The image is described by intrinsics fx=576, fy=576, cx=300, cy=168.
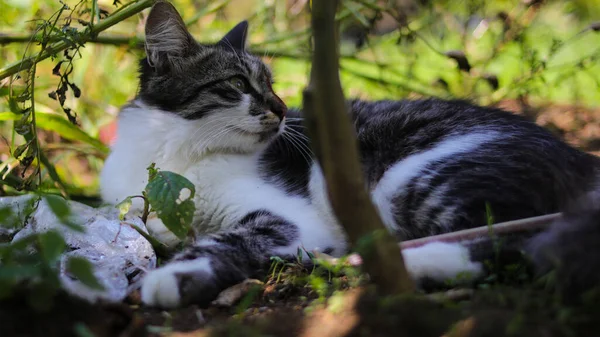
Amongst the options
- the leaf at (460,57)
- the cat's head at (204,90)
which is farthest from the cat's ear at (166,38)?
the leaf at (460,57)

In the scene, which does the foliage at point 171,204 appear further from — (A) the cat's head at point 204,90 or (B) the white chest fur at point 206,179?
(A) the cat's head at point 204,90

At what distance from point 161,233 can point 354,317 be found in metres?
1.25

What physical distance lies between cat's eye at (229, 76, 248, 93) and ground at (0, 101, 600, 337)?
111 cm

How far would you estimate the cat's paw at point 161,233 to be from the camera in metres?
2.39

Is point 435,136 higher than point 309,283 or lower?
higher

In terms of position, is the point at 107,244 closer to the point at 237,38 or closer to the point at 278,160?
the point at 278,160

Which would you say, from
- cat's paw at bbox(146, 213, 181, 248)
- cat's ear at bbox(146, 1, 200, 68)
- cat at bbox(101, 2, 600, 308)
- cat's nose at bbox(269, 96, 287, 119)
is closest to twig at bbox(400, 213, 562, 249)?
cat at bbox(101, 2, 600, 308)

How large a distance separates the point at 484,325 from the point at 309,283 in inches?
27.3

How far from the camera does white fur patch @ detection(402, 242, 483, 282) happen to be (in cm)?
174

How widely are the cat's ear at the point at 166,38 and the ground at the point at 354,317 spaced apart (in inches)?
47.1

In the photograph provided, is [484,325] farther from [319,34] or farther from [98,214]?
[98,214]

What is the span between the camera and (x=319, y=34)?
1235 mm

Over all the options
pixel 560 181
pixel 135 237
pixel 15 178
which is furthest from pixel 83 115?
pixel 560 181

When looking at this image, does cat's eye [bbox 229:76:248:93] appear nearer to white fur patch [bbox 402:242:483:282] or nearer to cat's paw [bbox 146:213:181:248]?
cat's paw [bbox 146:213:181:248]
